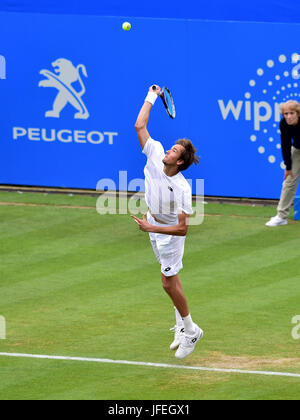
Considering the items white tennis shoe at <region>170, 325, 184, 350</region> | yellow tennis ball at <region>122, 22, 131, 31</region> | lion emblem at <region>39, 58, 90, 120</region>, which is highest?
yellow tennis ball at <region>122, 22, 131, 31</region>

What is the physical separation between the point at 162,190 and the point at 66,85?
9087 mm

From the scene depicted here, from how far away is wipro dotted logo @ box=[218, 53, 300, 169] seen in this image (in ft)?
60.7

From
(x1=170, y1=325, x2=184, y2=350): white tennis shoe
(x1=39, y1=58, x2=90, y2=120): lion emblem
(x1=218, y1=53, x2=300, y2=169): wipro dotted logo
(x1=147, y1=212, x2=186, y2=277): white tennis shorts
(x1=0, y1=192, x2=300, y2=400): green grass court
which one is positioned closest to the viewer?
(x1=0, y1=192, x2=300, y2=400): green grass court

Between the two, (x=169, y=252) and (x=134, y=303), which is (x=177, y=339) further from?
(x=134, y=303)

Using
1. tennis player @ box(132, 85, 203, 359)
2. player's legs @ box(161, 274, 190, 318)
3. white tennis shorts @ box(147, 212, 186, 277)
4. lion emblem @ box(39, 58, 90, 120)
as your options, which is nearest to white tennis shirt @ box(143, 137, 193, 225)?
tennis player @ box(132, 85, 203, 359)

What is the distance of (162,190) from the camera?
11078 mm

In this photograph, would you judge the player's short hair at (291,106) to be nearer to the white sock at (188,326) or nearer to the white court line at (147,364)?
the white sock at (188,326)

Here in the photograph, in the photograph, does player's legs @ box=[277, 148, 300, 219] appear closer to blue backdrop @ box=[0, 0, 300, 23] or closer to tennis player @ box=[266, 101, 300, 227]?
tennis player @ box=[266, 101, 300, 227]

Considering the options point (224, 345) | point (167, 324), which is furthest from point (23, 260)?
point (224, 345)

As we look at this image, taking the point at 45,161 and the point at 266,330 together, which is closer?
the point at 266,330

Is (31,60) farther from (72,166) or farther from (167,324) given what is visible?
(167,324)

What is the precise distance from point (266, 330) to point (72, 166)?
880 centimetres

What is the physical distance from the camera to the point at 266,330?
1189 cm

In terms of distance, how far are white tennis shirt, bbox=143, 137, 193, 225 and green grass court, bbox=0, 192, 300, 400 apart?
142 cm
